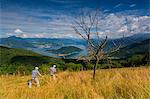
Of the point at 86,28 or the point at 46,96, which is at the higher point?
the point at 86,28

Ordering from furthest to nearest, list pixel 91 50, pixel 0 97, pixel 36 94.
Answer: pixel 91 50, pixel 36 94, pixel 0 97

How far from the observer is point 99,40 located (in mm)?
10172

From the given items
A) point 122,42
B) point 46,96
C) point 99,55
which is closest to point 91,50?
point 99,55

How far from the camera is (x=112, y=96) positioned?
5402mm

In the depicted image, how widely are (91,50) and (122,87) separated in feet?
13.7

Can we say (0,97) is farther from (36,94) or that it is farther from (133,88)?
(133,88)

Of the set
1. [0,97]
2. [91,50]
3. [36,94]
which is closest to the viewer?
[0,97]

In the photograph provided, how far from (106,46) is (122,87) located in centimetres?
461

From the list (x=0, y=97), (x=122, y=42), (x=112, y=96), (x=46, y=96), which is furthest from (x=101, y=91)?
(x=122, y=42)

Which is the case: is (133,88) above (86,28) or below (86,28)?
below

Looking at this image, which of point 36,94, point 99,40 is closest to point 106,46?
point 99,40

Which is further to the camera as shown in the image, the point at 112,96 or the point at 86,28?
the point at 86,28

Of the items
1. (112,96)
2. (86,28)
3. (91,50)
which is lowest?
(112,96)

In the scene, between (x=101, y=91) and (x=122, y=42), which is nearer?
(x=101, y=91)
